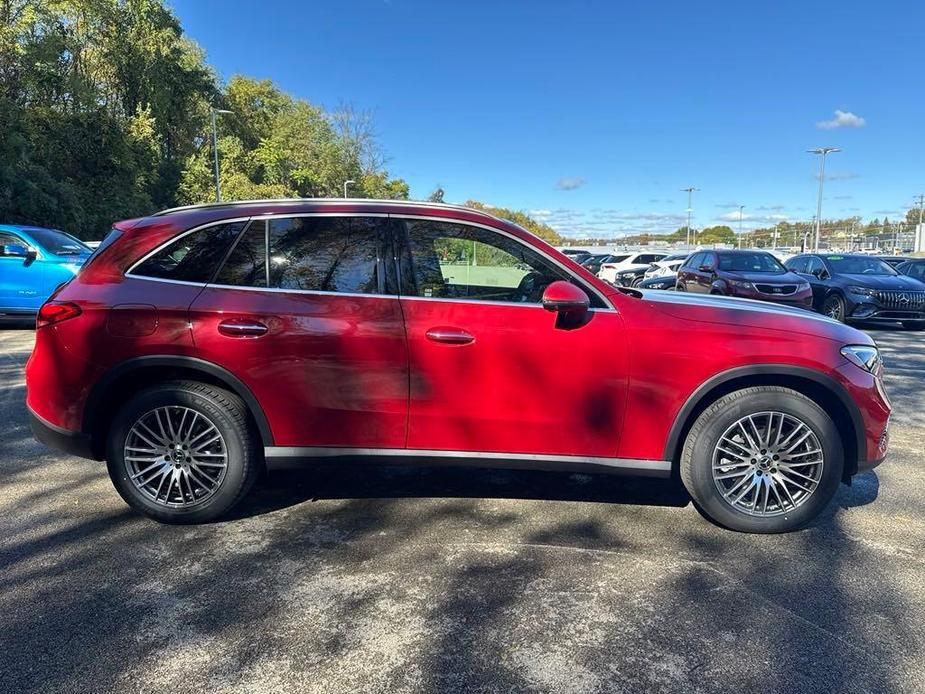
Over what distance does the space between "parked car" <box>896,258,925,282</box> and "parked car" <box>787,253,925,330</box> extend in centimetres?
304

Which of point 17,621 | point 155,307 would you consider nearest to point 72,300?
point 155,307

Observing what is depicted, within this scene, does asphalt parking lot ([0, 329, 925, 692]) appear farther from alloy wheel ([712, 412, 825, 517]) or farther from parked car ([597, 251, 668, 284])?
parked car ([597, 251, 668, 284])


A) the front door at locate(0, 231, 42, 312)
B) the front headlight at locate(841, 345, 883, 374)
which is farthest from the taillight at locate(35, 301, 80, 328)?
the front door at locate(0, 231, 42, 312)

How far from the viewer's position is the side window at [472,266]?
11.5 feet

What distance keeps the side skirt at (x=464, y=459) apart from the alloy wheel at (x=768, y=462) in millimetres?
355

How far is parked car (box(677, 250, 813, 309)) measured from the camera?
38.6ft

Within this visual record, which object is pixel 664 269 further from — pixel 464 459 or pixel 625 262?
pixel 464 459

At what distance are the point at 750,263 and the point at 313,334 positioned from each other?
11914mm

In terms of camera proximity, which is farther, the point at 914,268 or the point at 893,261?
the point at 893,261

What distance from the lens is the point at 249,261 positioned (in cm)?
353

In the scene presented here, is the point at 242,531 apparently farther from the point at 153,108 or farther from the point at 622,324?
the point at 153,108

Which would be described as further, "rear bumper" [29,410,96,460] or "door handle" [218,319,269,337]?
"rear bumper" [29,410,96,460]

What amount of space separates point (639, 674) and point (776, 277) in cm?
1143

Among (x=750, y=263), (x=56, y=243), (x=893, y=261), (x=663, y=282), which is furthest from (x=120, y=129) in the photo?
(x=893, y=261)
